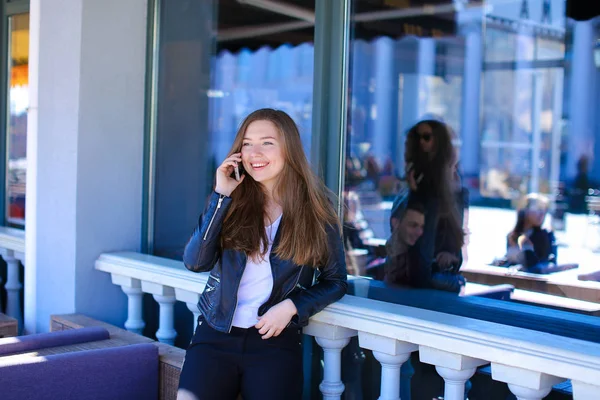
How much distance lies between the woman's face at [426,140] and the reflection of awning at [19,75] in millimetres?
2580

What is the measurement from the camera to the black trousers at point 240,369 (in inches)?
84.2

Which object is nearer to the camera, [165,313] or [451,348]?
[451,348]

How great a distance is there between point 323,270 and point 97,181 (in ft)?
5.09

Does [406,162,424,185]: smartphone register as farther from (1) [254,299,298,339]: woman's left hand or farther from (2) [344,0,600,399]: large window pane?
(1) [254,299,298,339]: woman's left hand

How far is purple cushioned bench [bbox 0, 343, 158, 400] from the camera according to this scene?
2252 millimetres

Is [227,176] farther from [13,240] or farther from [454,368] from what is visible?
[13,240]

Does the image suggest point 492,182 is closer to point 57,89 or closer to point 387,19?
point 387,19

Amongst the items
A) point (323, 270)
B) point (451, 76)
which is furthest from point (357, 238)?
point (451, 76)

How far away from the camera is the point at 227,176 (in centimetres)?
229

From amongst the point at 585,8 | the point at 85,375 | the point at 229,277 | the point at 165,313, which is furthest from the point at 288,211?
the point at 585,8

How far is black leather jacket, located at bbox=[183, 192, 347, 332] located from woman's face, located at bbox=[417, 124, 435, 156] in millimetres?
2859

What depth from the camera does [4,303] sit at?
14.9 feet

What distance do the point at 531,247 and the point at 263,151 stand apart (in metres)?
3.37

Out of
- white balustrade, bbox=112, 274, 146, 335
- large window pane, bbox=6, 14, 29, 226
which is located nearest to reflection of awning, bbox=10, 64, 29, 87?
large window pane, bbox=6, 14, 29, 226
